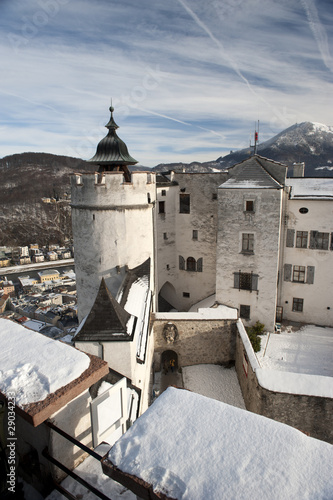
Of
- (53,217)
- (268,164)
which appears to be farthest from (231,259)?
(53,217)

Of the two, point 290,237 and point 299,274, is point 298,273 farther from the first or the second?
point 290,237

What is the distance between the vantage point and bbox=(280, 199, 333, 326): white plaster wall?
19891 millimetres

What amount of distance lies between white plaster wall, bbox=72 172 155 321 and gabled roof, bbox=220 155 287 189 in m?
5.87

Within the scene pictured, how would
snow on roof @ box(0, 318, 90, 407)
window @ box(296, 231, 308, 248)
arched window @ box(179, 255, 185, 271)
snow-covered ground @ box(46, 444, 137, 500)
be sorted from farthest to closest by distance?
arched window @ box(179, 255, 185, 271), window @ box(296, 231, 308, 248), snow-covered ground @ box(46, 444, 137, 500), snow on roof @ box(0, 318, 90, 407)

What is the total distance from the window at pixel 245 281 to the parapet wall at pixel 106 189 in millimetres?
8357

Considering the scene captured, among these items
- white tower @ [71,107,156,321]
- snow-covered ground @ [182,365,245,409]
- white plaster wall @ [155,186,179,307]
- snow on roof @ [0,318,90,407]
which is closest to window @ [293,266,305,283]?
snow-covered ground @ [182,365,245,409]

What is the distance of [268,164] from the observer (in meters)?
20.2

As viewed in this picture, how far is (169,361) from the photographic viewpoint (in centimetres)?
1883

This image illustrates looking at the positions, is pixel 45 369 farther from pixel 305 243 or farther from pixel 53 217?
pixel 53 217

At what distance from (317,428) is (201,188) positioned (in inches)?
595

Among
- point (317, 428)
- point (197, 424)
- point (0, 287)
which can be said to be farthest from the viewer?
point (0, 287)

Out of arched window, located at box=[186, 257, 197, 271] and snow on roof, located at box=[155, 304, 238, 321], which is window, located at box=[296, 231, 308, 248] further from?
arched window, located at box=[186, 257, 197, 271]

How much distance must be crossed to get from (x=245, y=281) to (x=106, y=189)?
10.4 meters

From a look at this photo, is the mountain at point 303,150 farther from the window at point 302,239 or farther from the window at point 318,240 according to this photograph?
the window at point 318,240
